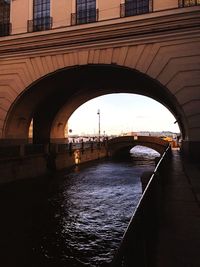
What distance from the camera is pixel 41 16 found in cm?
1872

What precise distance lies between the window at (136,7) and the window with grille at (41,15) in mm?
5294

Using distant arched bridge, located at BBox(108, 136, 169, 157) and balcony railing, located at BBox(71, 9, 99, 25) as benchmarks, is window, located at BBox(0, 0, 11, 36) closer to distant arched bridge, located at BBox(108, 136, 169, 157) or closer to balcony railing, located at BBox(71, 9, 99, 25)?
balcony railing, located at BBox(71, 9, 99, 25)

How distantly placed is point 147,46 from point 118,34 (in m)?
1.87

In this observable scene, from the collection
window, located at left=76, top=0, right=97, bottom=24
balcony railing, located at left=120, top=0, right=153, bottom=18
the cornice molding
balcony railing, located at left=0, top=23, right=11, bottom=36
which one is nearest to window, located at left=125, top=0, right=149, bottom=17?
balcony railing, located at left=120, top=0, right=153, bottom=18

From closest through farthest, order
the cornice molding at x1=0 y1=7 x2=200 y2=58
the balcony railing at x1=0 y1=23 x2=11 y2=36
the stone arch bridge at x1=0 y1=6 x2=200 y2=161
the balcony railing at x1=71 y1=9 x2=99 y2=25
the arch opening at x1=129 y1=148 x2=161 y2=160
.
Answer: the stone arch bridge at x1=0 y1=6 x2=200 y2=161, the cornice molding at x1=0 y1=7 x2=200 y2=58, the balcony railing at x1=71 y1=9 x2=99 y2=25, the balcony railing at x1=0 y1=23 x2=11 y2=36, the arch opening at x1=129 y1=148 x2=161 y2=160

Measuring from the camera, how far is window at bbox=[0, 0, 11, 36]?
1973 cm

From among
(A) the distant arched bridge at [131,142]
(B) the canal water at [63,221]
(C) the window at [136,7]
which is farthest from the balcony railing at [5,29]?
(A) the distant arched bridge at [131,142]

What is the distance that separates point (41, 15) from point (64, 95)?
7.19m

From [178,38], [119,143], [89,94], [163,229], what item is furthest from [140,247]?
[119,143]

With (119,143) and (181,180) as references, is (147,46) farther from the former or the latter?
(119,143)

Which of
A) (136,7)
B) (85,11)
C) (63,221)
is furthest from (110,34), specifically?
(63,221)

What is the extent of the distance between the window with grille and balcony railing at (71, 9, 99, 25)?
174cm

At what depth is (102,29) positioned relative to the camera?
628 inches

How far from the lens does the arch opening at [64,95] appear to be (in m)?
18.0
